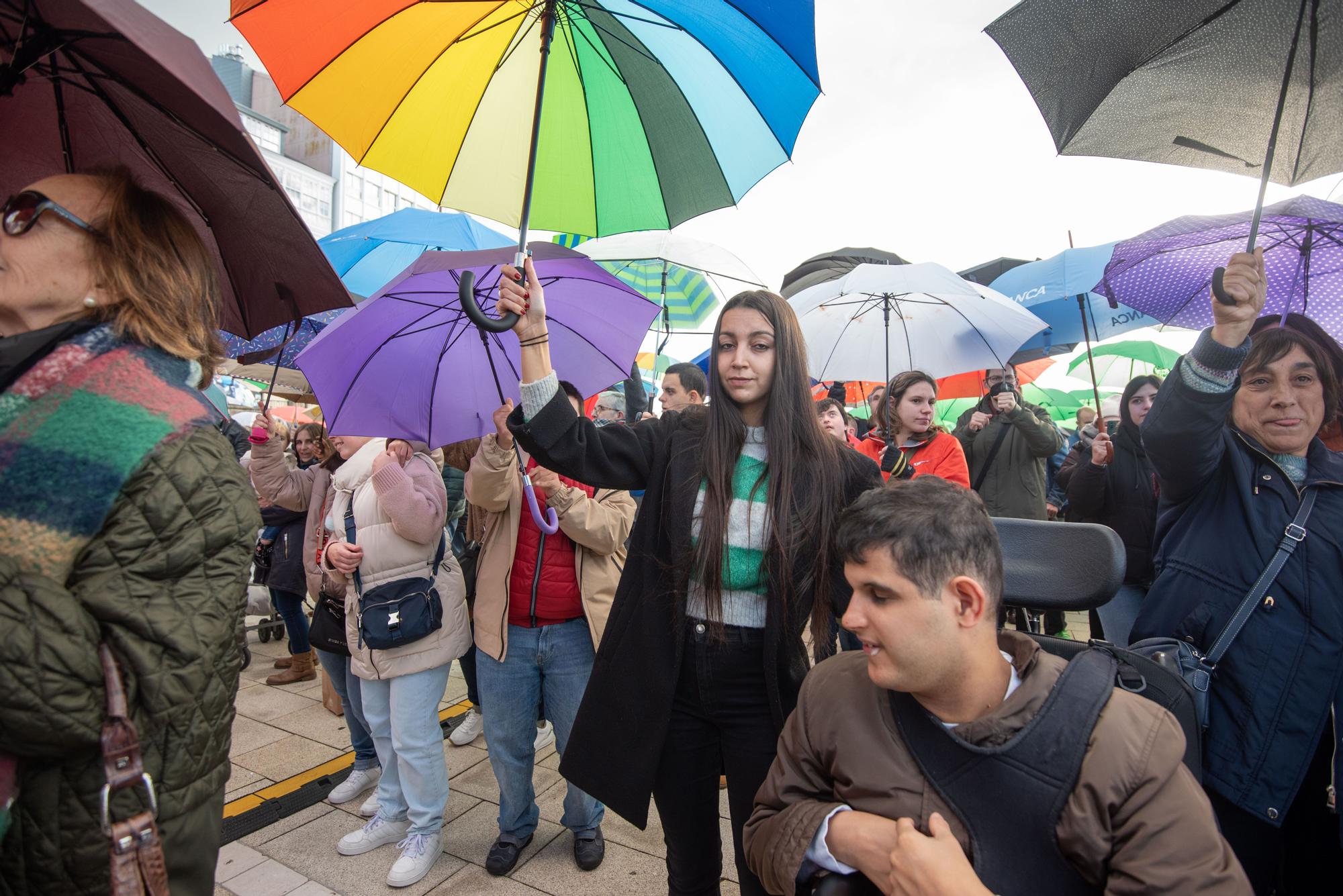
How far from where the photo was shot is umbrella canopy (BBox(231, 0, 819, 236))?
6.51 ft

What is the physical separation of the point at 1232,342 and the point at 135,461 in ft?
8.01

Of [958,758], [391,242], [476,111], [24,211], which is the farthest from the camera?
[391,242]

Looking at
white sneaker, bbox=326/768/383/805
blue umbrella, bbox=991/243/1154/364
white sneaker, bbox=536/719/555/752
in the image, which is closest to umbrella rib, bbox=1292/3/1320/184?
blue umbrella, bbox=991/243/1154/364

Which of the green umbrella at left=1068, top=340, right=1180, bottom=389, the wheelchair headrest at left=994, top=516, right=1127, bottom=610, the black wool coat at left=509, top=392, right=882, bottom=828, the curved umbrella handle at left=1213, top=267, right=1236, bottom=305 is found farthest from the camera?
the green umbrella at left=1068, top=340, right=1180, bottom=389

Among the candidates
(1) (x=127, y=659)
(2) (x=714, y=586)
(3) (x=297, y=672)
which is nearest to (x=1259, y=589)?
(2) (x=714, y=586)

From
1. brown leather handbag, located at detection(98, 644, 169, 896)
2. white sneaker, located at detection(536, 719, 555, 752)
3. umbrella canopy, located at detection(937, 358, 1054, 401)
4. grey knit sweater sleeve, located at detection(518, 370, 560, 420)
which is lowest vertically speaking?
white sneaker, located at detection(536, 719, 555, 752)

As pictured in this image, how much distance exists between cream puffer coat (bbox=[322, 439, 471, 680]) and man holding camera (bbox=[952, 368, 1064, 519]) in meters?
4.06

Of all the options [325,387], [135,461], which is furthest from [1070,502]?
[135,461]

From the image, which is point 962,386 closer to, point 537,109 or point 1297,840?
point 1297,840

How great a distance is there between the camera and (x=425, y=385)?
8.59 ft

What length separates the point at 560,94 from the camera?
2238mm

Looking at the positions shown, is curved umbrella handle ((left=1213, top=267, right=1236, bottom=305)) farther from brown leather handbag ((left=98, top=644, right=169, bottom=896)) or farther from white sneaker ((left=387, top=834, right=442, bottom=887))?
white sneaker ((left=387, top=834, right=442, bottom=887))

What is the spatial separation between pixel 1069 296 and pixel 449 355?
4.44m

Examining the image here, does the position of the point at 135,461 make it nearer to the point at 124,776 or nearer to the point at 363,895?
the point at 124,776
